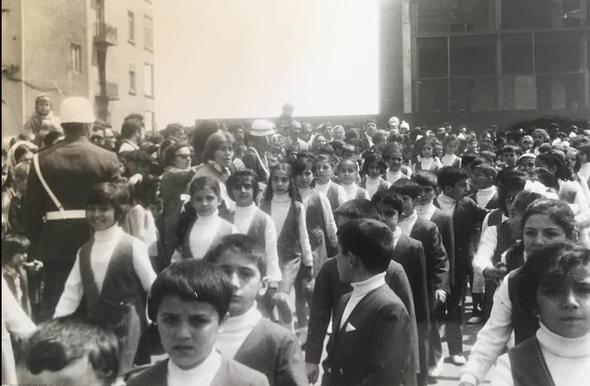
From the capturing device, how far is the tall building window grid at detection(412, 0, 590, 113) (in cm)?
857

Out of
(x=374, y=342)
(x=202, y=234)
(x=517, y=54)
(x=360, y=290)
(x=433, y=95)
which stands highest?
(x=517, y=54)

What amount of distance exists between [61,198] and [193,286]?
0.59 meters

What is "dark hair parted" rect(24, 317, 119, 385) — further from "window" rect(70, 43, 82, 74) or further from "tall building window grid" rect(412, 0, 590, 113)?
"tall building window grid" rect(412, 0, 590, 113)

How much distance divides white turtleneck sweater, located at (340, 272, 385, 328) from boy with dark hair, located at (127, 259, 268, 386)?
0.42 meters

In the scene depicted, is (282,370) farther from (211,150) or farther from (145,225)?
(211,150)

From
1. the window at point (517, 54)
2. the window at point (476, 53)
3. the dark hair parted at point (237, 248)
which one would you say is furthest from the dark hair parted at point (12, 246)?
the window at point (476, 53)

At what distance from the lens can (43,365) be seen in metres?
1.25

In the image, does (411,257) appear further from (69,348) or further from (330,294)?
(69,348)

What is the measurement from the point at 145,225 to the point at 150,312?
2.46 feet

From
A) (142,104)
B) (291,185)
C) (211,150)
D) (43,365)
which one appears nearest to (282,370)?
(43,365)

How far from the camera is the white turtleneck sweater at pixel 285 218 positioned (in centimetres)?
287

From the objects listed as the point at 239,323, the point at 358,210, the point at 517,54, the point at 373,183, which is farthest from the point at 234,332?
the point at 517,54

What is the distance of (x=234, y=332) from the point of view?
156cm

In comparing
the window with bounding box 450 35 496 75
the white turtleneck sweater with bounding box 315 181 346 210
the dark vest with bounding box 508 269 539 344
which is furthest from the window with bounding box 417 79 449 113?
the dark vest with bounding box 508 269 539 344
